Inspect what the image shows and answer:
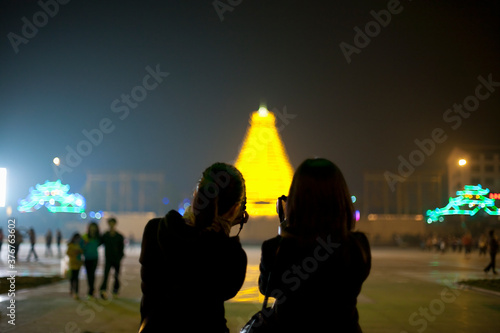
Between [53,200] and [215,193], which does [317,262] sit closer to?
[215,193]

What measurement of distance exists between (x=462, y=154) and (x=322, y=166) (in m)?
89.4

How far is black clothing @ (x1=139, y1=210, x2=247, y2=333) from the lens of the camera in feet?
8.55

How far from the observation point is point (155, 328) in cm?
261

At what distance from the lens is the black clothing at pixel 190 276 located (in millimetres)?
2607

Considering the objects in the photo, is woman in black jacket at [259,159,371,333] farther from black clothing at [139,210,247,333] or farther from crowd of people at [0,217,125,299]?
crowd of people at [0,217,125,299]

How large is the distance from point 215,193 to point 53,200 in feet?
236

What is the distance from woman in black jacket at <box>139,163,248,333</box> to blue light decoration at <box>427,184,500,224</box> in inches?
2505

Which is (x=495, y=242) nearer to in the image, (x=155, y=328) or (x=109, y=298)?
(x=109, y=298)

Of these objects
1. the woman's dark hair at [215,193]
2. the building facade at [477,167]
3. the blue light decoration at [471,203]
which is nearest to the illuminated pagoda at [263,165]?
the blue light decoration at [471,203]

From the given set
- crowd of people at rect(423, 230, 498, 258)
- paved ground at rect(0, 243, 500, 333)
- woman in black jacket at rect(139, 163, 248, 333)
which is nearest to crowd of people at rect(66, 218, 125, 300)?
paved ground at rect(0, 243, 500, 333)

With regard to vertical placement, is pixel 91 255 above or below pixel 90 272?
above
